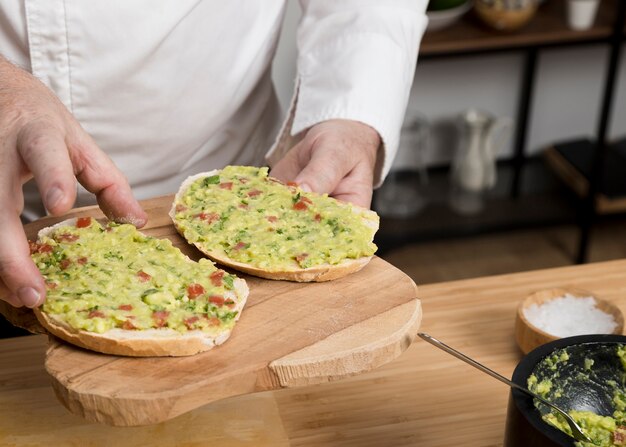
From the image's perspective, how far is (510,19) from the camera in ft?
10.7

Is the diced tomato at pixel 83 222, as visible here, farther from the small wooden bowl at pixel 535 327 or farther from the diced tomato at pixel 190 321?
the small wooden bowl at pixel 535 327

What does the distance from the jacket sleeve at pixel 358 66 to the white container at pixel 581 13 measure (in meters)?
1.56

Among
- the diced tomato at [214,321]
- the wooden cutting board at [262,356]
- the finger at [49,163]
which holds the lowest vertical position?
the wooden cutting board at [262,356]

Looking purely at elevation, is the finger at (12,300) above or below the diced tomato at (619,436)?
above

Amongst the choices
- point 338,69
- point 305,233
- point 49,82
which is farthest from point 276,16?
point 305,233

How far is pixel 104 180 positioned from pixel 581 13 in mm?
2445

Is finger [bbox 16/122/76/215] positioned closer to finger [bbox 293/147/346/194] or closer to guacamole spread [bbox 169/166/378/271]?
guacamole spread [bbox 169/166/378/271]

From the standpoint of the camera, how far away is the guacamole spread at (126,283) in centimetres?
123

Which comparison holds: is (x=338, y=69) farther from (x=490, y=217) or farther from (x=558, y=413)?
(x=490, y=217)

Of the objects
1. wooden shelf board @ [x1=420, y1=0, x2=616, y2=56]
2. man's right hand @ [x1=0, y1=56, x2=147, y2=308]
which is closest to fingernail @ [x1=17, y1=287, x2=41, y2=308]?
man's right hand @ [x1=0, y1=56, x2=147, y2=308]

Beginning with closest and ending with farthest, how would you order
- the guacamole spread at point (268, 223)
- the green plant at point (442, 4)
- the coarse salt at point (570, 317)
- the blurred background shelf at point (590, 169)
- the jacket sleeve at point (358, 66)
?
the guacamole spread at point (268, 223), the coarse salt at point (570, 317), the jacket sleeve at point (358, 66), the green plant at point (442, 4), the blurred background shelf at point (590, 169)

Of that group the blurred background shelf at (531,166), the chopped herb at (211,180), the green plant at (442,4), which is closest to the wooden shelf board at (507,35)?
the blurred background shelf at (531,166)

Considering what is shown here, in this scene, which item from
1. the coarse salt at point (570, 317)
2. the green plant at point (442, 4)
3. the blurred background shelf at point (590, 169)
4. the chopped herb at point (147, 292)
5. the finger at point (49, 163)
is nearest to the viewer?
the finger at point (49, 163)

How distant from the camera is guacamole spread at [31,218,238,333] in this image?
4.03 ft
